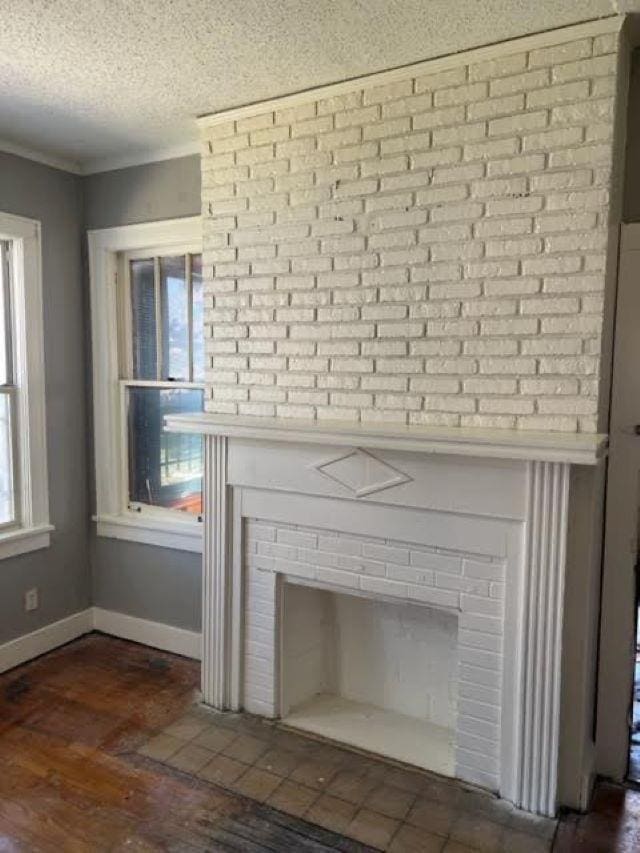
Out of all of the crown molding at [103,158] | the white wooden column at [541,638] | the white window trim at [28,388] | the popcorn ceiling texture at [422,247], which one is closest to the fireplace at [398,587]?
the white wooden column at [541,638]

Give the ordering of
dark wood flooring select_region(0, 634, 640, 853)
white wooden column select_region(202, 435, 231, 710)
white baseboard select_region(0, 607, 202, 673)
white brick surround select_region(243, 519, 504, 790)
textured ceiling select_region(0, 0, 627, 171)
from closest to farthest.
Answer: textured ceiling select_region(0, 0, 627, 171), dark wood flooring select_region(0, 634, 640, 853), white brick surround select_region(243, 519, 504, 790), white wooden column select_region(202, 435, 231, 710), white baseboard select_region(0, 607, 202, 673)

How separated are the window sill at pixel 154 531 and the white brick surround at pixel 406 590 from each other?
1.89 ft

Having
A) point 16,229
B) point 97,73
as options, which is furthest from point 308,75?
point 16,229

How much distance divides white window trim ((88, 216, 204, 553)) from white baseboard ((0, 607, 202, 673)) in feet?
1.51

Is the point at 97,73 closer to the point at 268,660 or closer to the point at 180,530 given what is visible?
the point at 180,530

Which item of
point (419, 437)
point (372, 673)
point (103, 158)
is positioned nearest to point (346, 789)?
point (372, 673)

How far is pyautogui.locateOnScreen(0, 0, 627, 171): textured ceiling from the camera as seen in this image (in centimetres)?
184

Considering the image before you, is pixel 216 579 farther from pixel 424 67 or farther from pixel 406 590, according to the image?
pixel 424 67

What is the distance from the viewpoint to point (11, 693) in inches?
114

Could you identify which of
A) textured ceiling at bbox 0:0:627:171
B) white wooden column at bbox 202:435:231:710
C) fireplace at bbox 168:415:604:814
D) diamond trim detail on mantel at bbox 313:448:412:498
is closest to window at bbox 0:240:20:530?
textured ceiling at bbox 0:0:627:171

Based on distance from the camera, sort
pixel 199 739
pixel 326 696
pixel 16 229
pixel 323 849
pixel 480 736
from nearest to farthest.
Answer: pixel 323 849
pixel 480 736
pixel 199 739
pixel 326 696
pixel 16 229

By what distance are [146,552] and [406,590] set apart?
5.26 feet

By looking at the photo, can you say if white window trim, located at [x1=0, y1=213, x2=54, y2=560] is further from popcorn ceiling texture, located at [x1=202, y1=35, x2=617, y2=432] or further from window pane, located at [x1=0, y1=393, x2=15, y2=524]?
popcorn ceiling texture, located at [x1=202, y1=35, x2=617, y2=432]

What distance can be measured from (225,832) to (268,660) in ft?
2.30
